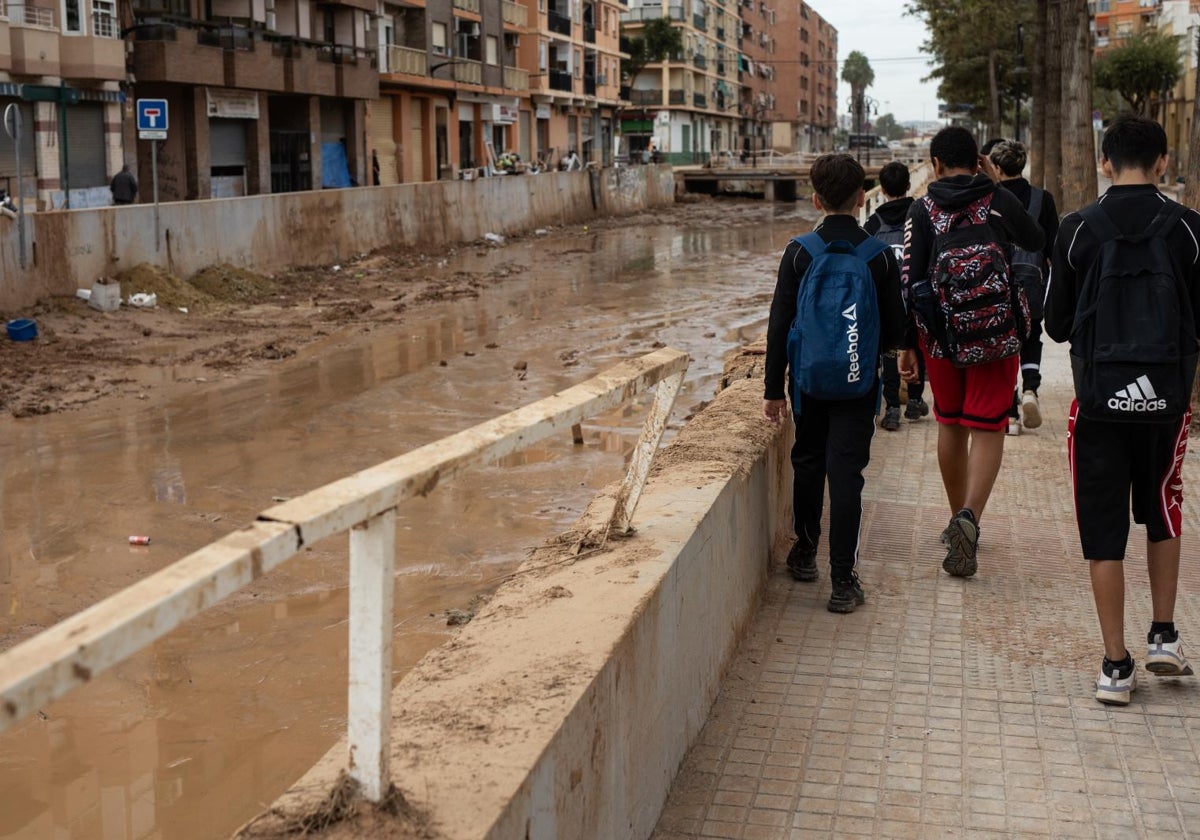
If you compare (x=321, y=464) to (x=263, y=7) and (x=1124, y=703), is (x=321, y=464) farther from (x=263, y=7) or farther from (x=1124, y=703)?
(x=263, y=7)

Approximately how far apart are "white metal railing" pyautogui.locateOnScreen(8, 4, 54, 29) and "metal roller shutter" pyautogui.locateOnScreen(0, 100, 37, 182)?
1.68 metres

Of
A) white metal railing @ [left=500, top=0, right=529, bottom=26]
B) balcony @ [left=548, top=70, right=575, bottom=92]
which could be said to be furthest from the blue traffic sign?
balcony @ [left=548, top=70, right=575, bottom=92]

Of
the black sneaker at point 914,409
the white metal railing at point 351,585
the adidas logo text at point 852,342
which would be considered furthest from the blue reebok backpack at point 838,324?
the black sneaker at point 914,409

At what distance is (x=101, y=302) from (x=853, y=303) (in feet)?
52.3

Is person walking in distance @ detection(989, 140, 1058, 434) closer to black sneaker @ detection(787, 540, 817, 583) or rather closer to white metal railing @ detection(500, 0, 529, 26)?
black sneaker @ detection(787, 540, 817, 583)

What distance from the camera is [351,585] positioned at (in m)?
2.34

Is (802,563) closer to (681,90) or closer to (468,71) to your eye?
(468,71)

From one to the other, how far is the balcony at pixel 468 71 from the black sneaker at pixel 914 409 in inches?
1818

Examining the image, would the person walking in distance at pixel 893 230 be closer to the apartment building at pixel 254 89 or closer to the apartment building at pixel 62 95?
the apartment building at pixel 62 95

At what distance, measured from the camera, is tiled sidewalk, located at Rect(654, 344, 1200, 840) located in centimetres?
372

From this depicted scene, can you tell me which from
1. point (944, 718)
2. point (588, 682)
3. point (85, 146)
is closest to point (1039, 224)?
point (944, 718)

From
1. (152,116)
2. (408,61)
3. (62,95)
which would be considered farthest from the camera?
(408,61)

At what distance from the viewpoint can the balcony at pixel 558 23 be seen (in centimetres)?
6735

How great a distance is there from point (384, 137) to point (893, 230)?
141 feet
